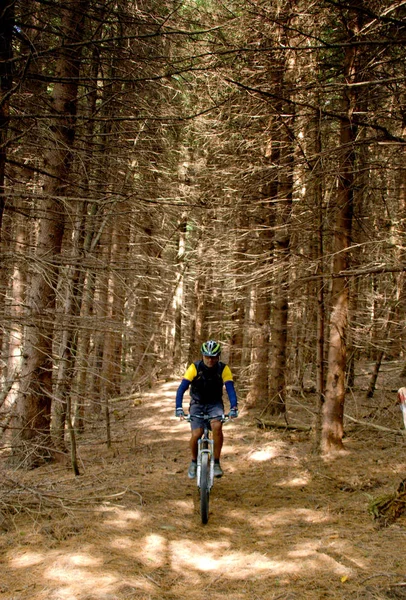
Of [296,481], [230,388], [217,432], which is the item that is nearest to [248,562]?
[217,432]

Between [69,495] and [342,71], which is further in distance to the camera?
[342,71]

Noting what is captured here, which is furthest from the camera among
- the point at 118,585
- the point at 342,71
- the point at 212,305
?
the point at 212,305

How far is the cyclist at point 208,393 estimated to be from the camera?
6887mm

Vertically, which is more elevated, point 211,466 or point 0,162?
point 0,162

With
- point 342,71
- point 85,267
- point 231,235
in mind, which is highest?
point 342,71

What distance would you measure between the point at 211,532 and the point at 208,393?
78.1 inches

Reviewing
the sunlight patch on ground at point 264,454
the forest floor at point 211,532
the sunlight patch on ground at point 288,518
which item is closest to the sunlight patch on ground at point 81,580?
the forest floor at point 211,532

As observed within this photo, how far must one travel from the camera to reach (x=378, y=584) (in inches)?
167

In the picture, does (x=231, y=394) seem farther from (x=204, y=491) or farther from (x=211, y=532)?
(x=211, y=532)

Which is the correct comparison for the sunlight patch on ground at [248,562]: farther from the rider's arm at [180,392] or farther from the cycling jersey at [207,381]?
the cycling jersey at [207,381]

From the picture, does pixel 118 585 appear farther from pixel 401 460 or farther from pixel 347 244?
pixel 347 244

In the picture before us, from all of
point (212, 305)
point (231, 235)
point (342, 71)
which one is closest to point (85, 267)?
point (342, 71)

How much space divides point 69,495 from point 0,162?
426cm

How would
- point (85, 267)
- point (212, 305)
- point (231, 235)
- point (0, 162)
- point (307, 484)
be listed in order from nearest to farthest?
1. point (85, 267)
2. point (0, 162)
3. point (307, 484)
4. point (231, 235)
5. point (212, 305)
